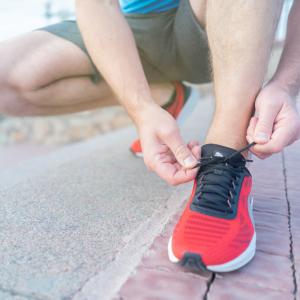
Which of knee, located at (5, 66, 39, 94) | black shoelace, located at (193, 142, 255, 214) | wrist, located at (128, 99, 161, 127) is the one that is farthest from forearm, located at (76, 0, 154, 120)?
knee, located at (5, 66, 39, 94)

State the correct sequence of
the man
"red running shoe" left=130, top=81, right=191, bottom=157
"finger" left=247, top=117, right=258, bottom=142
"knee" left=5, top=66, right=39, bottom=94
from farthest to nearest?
"red running shoe" left=130, top=81, right=191, bottom=157 < "knee" left=5, top=66, right=39, bottom=94 < "finger" left=247, top=117, right=258, bottom=142 < the man

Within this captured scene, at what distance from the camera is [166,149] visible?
3.20 feet

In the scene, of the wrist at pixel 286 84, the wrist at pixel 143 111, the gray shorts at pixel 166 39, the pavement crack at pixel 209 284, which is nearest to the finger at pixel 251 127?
the wrist at pixel 286 84

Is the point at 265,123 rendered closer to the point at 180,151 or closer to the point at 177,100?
the point at 180,151

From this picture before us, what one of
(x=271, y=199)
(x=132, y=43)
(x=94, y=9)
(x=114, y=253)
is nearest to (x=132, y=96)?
(x=132, y=43)

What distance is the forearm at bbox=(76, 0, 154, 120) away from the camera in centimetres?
105

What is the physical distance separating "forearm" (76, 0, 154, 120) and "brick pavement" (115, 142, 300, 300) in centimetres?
34

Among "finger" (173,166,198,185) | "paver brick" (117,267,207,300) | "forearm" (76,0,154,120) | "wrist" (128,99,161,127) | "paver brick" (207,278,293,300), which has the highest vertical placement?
"forearm" (76,0,154,120)

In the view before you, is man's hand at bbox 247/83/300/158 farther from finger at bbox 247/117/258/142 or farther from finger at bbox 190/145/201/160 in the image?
finger at bbox 190/145/201/160

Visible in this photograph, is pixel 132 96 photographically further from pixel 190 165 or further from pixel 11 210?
pixel 11 210

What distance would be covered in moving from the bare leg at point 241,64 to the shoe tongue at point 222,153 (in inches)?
0.8

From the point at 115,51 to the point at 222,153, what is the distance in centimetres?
40

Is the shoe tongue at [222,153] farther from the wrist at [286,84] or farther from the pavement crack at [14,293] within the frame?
the pavement crack at [14,293]

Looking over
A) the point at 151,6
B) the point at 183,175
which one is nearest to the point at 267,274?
the point at 183,175
